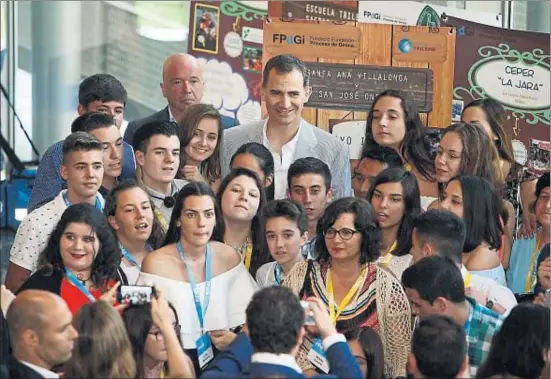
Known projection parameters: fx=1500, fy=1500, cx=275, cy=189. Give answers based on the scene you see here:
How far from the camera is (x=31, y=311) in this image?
5.88 metres

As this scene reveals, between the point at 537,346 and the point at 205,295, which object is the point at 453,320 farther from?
the point at 205,295

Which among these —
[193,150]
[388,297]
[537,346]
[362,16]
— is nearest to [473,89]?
[362,16]

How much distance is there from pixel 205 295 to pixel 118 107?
6.36ft

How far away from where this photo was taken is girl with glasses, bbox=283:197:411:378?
22.0 feet

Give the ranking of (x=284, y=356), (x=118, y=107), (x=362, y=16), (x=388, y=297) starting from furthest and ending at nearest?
(x=362, y=16) → (x=118, y=107) → (x=388, y=297) → (x=284, y=356)

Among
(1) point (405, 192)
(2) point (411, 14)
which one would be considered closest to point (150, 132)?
(1) point (405, 192)

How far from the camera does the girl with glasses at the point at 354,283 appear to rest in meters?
6.71

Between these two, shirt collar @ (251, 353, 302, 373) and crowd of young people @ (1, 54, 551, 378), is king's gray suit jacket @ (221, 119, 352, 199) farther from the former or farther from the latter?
shirt collar @ (251, 353, 302, 373)

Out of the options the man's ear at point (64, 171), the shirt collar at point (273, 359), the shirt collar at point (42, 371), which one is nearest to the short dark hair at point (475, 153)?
the man's ear at point (64, 171)

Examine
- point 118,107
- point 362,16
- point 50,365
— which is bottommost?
point 50,365

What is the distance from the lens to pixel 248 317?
559 centimetres

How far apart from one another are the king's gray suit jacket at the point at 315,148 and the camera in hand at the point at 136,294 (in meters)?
2.10

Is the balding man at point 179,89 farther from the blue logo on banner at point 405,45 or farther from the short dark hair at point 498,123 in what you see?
the short dark hair at point 498,123

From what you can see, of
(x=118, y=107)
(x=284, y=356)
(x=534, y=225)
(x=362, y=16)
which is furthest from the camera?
(x=362, y=16)
